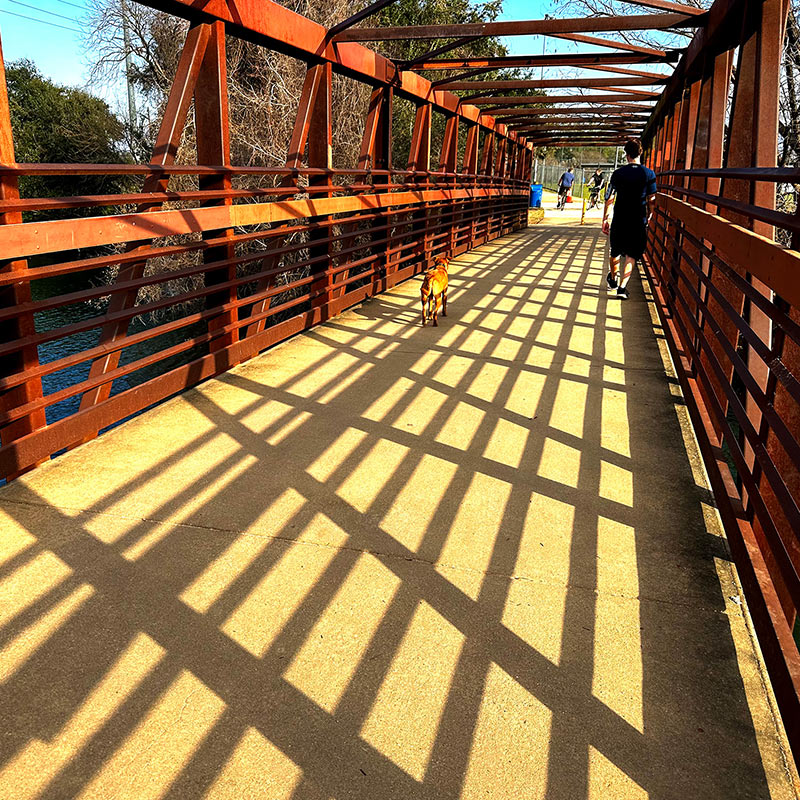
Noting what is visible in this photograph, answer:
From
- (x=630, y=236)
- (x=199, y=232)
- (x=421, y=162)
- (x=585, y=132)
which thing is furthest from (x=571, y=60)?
(x=585, y=132)

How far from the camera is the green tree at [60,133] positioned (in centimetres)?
2156

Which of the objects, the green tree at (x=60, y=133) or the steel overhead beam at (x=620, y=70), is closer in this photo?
the steel overhead beam at (x=620, y=70)

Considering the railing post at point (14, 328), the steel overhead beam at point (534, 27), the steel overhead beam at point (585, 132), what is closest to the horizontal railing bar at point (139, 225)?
the railing post at point (14, 328)

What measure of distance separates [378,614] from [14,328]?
237cm

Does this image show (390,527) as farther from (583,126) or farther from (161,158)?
(583,126)

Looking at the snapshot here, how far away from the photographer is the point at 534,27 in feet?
24.4

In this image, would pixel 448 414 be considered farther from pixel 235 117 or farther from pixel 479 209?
pixel 235 117

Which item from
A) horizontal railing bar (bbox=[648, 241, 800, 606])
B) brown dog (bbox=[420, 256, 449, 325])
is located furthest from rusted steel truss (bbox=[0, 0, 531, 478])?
horizontal railing bar (bbox=[648, 241, 800, 606])

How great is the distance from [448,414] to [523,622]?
2.36m

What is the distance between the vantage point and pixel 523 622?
8.39 ft

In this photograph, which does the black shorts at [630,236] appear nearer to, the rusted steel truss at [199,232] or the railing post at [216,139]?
the rusted steel truss at [199,232]

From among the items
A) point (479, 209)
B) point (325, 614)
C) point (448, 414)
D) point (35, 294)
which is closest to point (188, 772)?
point (325, 614)

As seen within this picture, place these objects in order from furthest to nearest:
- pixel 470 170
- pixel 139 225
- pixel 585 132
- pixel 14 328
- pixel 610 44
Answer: pixel 585 132 < pixel 470 170 < pixel 610 44 < pixel 139 225 < pixel 14 328

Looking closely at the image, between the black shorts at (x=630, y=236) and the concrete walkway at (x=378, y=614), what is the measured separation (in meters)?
4.66
